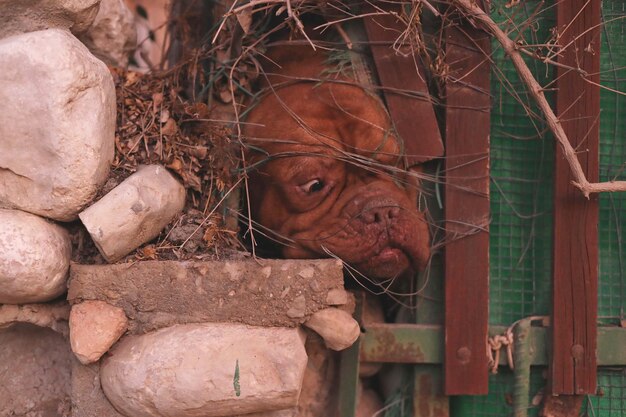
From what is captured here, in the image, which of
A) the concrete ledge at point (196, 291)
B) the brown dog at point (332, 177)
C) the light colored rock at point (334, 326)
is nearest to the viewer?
the concrete ledge at point (196, 291)

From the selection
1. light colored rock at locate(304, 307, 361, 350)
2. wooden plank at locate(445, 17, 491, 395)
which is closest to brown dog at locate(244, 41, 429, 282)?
wooden plank at locate(445, 17, 491, 395)

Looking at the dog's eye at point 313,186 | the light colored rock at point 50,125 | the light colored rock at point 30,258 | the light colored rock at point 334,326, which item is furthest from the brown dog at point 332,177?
the light colored rock at point 30,258

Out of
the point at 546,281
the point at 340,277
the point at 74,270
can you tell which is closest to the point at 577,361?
the point at 546,281

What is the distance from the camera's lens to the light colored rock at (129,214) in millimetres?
2715

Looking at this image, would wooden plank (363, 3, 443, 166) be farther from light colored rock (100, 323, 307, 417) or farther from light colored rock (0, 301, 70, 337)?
light colored rock (0, 301, 70, 337)

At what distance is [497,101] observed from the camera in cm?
337

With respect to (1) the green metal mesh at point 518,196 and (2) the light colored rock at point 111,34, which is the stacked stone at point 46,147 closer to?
(2) the light colored rock at point 111,34

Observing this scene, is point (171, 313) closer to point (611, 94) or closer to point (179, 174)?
point (179, 174)

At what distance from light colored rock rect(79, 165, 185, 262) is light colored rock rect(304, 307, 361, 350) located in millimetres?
645

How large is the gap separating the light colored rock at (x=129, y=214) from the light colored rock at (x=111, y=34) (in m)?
0.69

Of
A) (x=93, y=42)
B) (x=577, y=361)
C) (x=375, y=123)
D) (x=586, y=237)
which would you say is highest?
(x=93, y=42)

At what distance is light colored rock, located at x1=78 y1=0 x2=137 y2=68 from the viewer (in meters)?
3.26

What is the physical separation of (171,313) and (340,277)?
597mm

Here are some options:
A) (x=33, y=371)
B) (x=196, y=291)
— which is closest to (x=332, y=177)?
(x=196, y=291)
